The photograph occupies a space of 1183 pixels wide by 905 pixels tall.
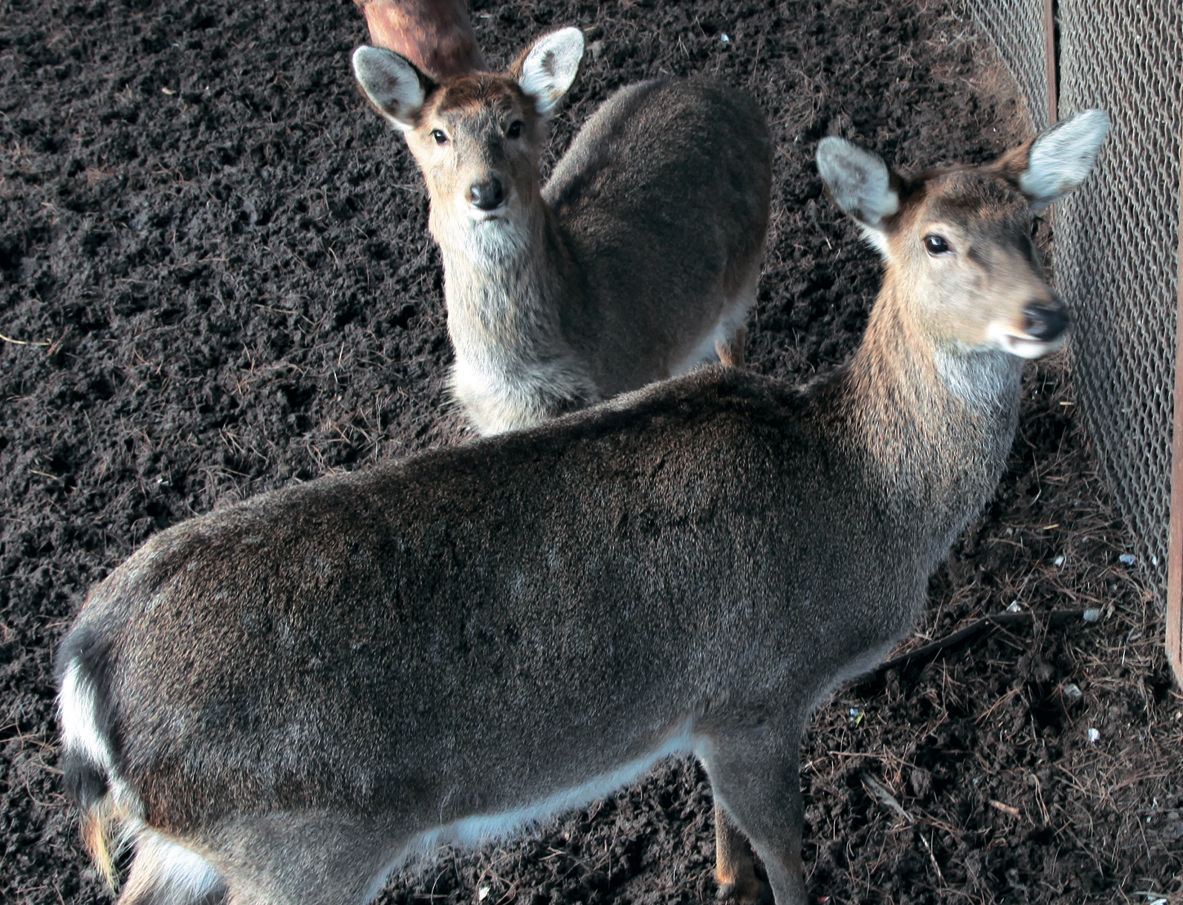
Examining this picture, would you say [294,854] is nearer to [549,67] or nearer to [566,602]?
[566,602]

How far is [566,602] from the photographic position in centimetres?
319

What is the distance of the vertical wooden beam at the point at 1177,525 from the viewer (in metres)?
3.98

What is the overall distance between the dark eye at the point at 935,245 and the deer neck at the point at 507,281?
1.80 m

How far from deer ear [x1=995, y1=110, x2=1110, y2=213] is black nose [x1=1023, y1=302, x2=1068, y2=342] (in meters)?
0.53

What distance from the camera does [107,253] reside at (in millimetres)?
6676

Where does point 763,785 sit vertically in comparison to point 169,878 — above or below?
below

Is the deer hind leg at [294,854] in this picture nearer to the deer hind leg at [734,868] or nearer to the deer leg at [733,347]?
Answer: the deer hind leg at [734,868]

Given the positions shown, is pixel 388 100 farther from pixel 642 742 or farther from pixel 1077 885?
pixel 1077 885

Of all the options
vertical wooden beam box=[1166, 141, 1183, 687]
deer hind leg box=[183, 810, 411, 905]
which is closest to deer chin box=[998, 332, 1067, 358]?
vertical wooden beam box=[1166, 141, 1183, 687]

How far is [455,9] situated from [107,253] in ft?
8.74

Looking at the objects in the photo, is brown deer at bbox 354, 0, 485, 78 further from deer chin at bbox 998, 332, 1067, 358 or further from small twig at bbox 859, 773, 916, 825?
small twig at bbox 859, 773, 916, 825

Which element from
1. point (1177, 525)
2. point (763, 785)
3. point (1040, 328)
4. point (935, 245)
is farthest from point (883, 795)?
point (935, 245)

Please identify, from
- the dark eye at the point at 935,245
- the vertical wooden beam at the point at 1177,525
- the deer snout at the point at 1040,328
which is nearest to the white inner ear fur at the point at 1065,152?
the dark eye at the point at 935,245

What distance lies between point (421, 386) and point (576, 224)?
4.28 ft
